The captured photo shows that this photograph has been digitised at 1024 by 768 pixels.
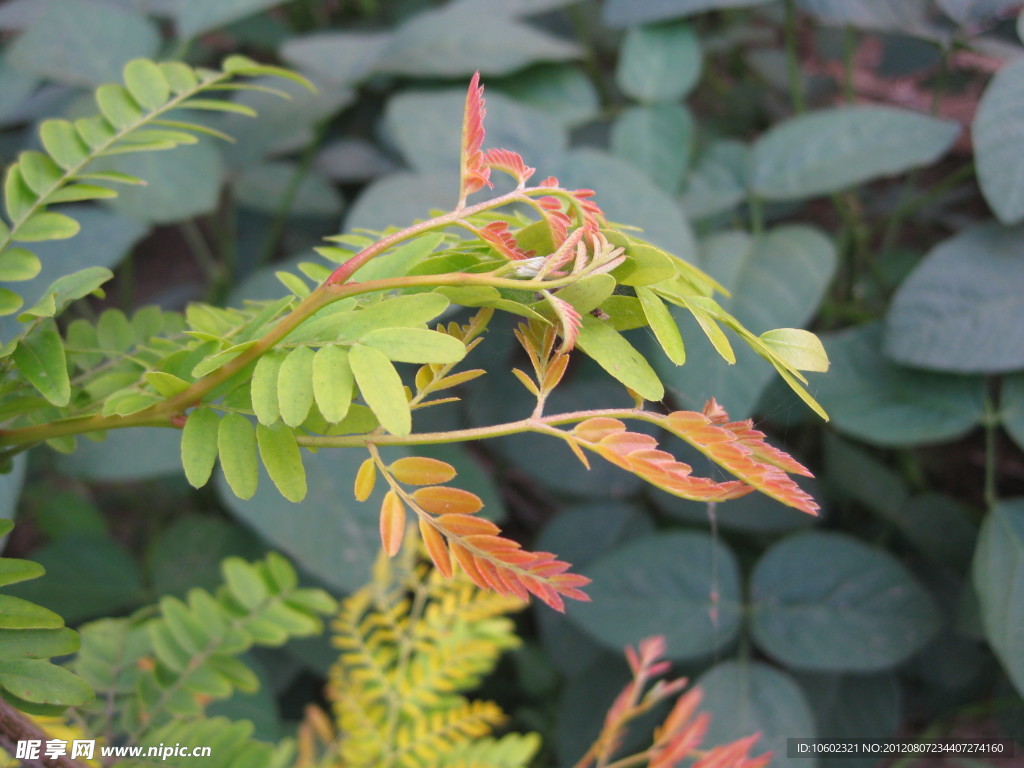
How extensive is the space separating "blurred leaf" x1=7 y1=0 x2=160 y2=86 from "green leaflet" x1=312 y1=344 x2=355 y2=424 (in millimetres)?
973

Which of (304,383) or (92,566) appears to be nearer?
(304,383)

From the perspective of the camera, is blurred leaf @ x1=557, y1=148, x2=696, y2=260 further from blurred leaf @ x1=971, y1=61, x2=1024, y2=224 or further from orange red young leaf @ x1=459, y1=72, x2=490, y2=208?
orange red young leaf @ x1=459, y1=72, x2=490, y2=208

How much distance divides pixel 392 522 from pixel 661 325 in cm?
13

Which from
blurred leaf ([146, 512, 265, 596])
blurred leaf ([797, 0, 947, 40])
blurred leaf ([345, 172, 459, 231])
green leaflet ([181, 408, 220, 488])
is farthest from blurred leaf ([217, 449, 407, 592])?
blurred leaf ([797, 0, 947, 40])

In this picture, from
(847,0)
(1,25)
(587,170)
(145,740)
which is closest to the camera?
(145,740)

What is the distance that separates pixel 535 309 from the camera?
283mm

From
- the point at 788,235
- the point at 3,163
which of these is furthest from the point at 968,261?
the point at 3,163

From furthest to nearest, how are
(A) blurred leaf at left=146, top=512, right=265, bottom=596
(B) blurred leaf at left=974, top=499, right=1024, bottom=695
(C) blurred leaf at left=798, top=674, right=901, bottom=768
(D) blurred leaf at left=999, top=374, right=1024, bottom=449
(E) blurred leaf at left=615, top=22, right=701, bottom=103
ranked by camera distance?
(E) blurred leaf at left=615, top=22, right=701, bottom=103, (A) blurred leaf at left=146, top=512, right=265, bottom=596, (C) blurred leaf at left=798, top=674, right=901, bottom=768, (D) blurred leaf at left=999, top=374, right=1024, bottom=449, (B) blurred leaf at left=974, top=499, right=1024, bottom=695

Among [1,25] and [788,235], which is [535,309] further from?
[1,25]

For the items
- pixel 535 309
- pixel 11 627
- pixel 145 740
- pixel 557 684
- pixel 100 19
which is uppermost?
pixel 100 19

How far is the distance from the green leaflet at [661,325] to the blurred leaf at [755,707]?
0.62 meters

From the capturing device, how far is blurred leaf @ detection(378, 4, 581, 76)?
3.68ft

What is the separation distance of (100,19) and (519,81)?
0.64m

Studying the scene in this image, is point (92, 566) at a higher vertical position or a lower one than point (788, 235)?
lower
